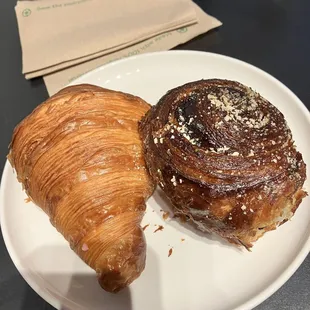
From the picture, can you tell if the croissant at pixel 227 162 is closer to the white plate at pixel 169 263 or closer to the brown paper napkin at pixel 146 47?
the white plate at pixel 169 263

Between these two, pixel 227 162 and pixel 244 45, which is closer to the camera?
pixel 227 162

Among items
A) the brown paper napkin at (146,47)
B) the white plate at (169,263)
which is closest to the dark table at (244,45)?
the brown paper napkin at (146,47)

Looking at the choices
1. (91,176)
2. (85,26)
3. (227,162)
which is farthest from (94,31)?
(227,162)

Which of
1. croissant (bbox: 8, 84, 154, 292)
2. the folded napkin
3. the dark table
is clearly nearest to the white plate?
croissant (bbox: 8, 84, 154, 292)

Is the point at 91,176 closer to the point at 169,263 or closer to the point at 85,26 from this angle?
the point at 169,263

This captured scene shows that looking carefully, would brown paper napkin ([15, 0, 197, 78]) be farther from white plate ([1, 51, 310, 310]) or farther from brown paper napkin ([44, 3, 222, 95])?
white plate ([1, 51, 310, 310])

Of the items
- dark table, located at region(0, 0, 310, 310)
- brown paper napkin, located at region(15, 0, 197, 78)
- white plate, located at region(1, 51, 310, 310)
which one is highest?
brown paper napkin, located at region(15, 0, 197, 78)
